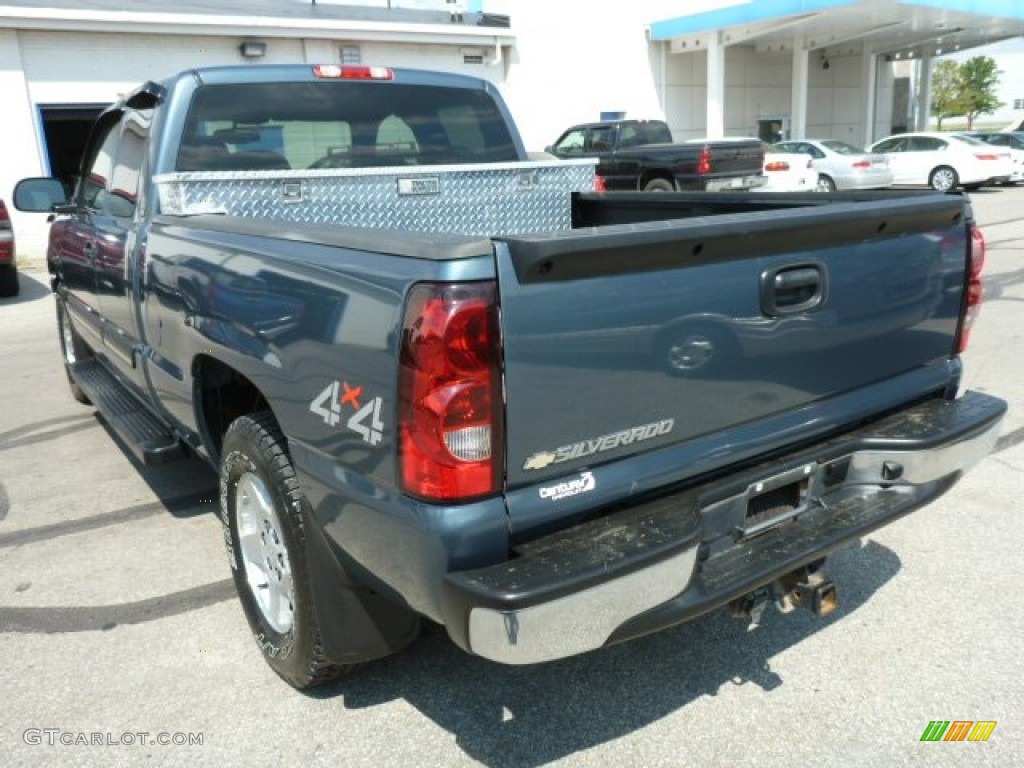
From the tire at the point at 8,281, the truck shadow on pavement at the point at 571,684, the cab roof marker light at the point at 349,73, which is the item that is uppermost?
the cab roof marker light at the point at 349,73

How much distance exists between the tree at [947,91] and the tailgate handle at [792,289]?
82973mm

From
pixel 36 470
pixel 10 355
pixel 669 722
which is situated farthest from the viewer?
pixel 10 355

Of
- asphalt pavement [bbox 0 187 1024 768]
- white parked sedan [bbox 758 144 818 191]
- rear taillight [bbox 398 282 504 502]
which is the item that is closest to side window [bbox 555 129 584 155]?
white parked sedan [bbox 758 144 818 191]

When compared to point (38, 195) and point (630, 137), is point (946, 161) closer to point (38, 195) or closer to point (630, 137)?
point (630, 137)

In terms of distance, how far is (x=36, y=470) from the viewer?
16.9 feet

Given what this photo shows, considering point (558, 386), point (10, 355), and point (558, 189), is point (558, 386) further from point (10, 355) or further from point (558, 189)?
point (10, 355)

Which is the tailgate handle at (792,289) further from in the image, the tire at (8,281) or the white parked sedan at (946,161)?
the white parked sedan at (946,161)

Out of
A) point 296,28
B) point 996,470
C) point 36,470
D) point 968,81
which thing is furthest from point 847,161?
point 968,81

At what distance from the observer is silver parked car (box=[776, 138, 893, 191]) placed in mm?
19469

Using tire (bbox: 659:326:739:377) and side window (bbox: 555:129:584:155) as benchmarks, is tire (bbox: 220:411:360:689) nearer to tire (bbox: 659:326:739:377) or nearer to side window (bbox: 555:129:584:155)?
tire (bbox: 659:326:739:377)

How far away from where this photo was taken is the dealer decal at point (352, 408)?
83.3 inches

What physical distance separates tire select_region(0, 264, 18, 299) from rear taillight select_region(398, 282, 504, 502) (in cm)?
1160

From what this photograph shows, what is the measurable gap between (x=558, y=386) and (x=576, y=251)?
0.32 m

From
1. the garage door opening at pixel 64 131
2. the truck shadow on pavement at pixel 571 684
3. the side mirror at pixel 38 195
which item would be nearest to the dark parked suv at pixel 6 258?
the garage door opening at pixel 64 131
